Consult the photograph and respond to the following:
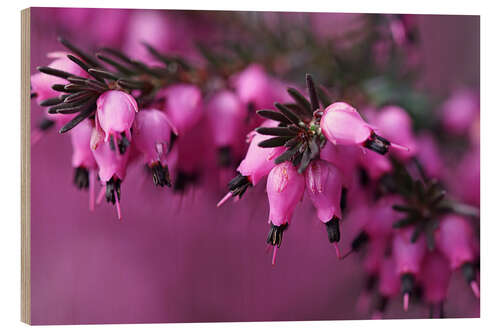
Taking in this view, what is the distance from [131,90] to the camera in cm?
145

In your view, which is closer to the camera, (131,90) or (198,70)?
(131,90)

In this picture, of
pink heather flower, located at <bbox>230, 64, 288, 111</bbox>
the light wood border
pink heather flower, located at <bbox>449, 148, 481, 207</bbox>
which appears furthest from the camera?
pink heather flower, located at <bbox>449, 148, 481, 207</bbox>

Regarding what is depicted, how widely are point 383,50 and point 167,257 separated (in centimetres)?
104

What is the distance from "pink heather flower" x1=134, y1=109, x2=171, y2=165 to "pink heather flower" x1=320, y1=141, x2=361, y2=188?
0.33 metres

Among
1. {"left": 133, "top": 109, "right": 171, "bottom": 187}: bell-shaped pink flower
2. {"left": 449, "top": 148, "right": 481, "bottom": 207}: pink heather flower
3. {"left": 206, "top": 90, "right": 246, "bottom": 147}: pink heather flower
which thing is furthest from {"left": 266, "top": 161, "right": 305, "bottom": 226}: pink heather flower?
{"left": 449, "top": 148, "right": 481, "bottom": 207}: pink heather flower

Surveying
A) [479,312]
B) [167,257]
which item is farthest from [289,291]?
[479,312]

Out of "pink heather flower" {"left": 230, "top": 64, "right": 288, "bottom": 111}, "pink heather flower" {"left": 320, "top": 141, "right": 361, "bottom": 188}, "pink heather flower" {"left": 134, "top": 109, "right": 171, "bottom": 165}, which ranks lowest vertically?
"pink heather flower" {"left": 320, "top": 141, "right": 361, "bottom": 188}

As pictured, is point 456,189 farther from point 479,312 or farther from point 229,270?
point 229,270

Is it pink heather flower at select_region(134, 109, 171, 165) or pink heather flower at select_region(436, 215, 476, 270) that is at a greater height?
pink heather flower at select_region(134, 109, 171, 165)

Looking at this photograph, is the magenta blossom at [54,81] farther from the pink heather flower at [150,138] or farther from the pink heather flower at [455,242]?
the pink heather flower at [455,242]

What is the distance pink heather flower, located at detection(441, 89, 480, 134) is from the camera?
236cm

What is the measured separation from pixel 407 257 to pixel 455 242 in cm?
14

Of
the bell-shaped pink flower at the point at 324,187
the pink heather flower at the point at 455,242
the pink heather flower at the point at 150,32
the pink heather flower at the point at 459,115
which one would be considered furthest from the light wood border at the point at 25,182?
the pink heather flower at the point at 459,115

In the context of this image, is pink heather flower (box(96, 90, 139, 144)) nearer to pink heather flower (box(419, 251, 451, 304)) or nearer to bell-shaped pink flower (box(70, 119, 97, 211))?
bell-shaped pink flower (box(70, 119, 97, 211))
